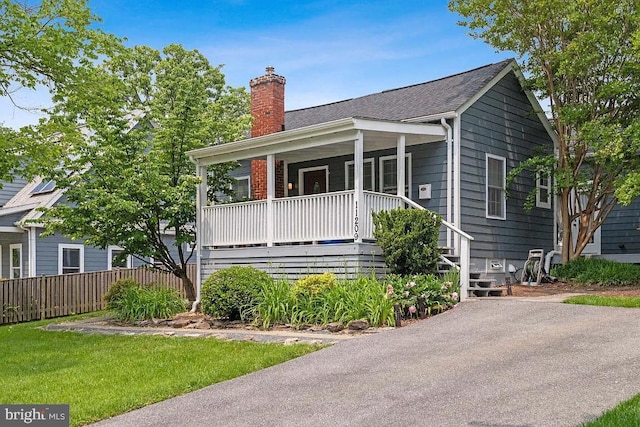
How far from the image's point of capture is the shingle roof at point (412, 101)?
15523 millimetres

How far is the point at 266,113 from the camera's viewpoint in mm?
17688

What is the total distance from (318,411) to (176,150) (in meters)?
10.8

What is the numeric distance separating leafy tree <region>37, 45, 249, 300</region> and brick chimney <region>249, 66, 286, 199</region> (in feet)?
4.75

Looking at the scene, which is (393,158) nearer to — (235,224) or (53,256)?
(235,224)

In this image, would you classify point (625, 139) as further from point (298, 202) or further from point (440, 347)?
point (440, 347)

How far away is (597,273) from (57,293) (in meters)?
13.8

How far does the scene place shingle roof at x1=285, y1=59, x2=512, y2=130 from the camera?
15.5 m

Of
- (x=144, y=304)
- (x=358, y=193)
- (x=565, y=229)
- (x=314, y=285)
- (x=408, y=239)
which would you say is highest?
(x=358, y=193)

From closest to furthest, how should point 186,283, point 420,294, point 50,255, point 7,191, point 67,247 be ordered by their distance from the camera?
point 420,294, point 186,283, point 50,255, point 67,247, point 7,191

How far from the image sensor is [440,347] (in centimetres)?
882

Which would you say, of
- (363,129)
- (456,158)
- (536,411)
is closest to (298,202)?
(363,129)

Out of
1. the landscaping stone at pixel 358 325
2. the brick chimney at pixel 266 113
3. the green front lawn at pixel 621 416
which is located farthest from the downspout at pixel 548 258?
the green front lawn at pixel 621 416

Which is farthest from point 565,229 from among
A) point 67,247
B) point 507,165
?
point 67,247

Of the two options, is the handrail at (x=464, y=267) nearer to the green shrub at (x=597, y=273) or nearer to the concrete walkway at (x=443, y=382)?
the concrete walkway at (x=443, y=382)
